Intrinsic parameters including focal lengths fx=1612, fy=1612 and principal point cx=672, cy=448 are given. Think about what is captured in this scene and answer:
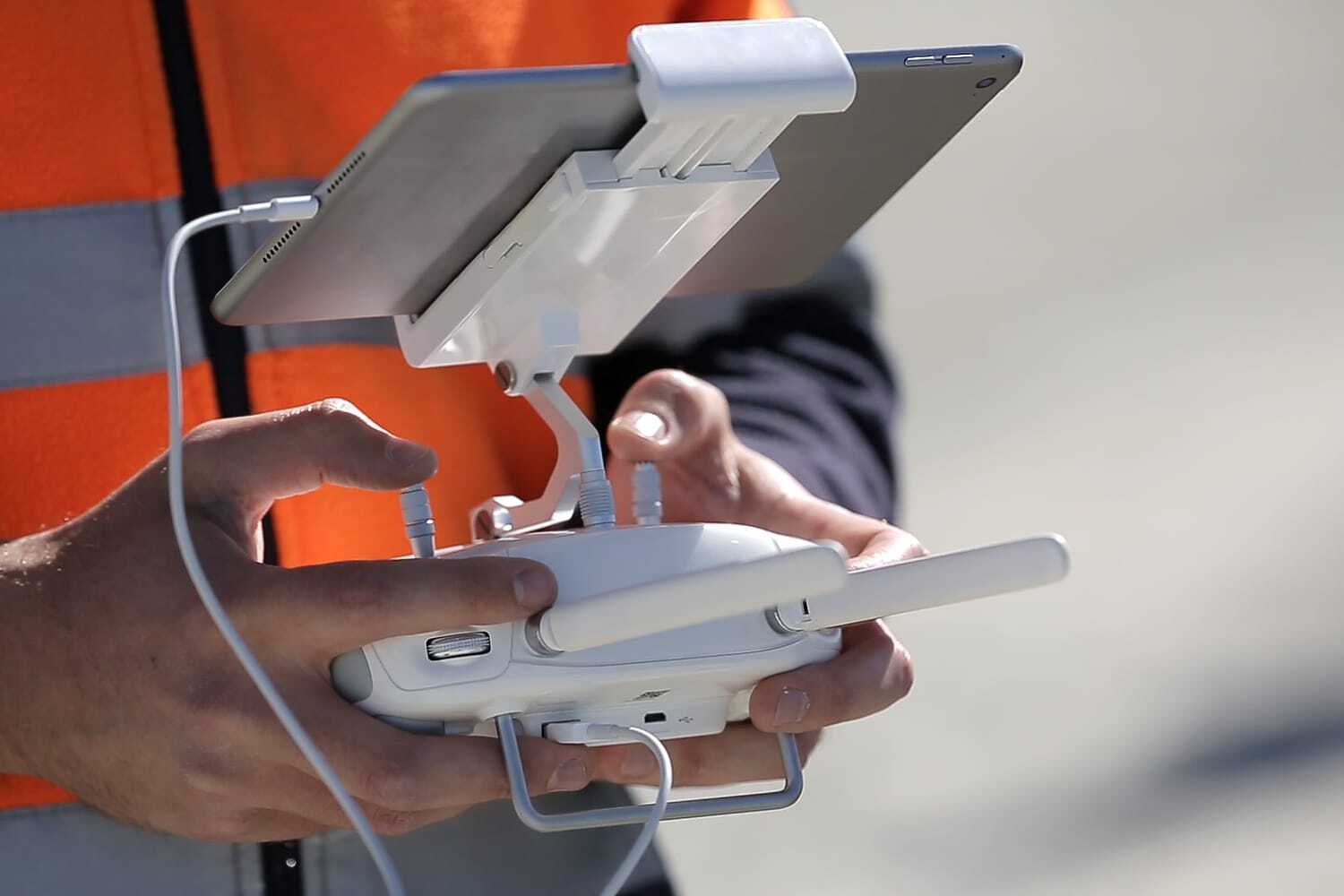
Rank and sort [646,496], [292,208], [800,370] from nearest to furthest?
[292,208]
[646,496]
[800,370]

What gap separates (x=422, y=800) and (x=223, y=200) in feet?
1.20

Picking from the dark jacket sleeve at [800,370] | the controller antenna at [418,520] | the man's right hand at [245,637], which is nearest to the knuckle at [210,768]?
the man's right hand at [245,637]

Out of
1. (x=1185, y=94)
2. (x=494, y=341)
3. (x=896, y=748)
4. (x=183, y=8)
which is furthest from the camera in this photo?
(x=1185, y=94)

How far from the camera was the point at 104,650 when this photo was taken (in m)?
0.63

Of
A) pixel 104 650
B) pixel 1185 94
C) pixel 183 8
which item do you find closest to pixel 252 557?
pixel 104 650

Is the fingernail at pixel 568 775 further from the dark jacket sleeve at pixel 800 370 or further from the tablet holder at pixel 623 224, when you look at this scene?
the dark jacket sleeve at pixel 800 370

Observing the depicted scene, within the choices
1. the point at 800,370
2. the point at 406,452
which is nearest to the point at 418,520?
the point at 406,452

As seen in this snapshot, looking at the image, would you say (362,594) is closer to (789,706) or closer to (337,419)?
(337,419)

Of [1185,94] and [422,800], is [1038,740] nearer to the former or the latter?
[1185,94]

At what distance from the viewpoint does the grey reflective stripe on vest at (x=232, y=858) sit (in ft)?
2.42

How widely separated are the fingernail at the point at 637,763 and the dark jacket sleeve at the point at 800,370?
0.39 m

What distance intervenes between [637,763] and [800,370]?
0.49 meters

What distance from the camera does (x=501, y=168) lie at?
22.9 inches

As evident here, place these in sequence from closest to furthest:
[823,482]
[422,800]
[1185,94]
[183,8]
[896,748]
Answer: [422,800], [183,8], [823,482], [896,748], [1185,94]
